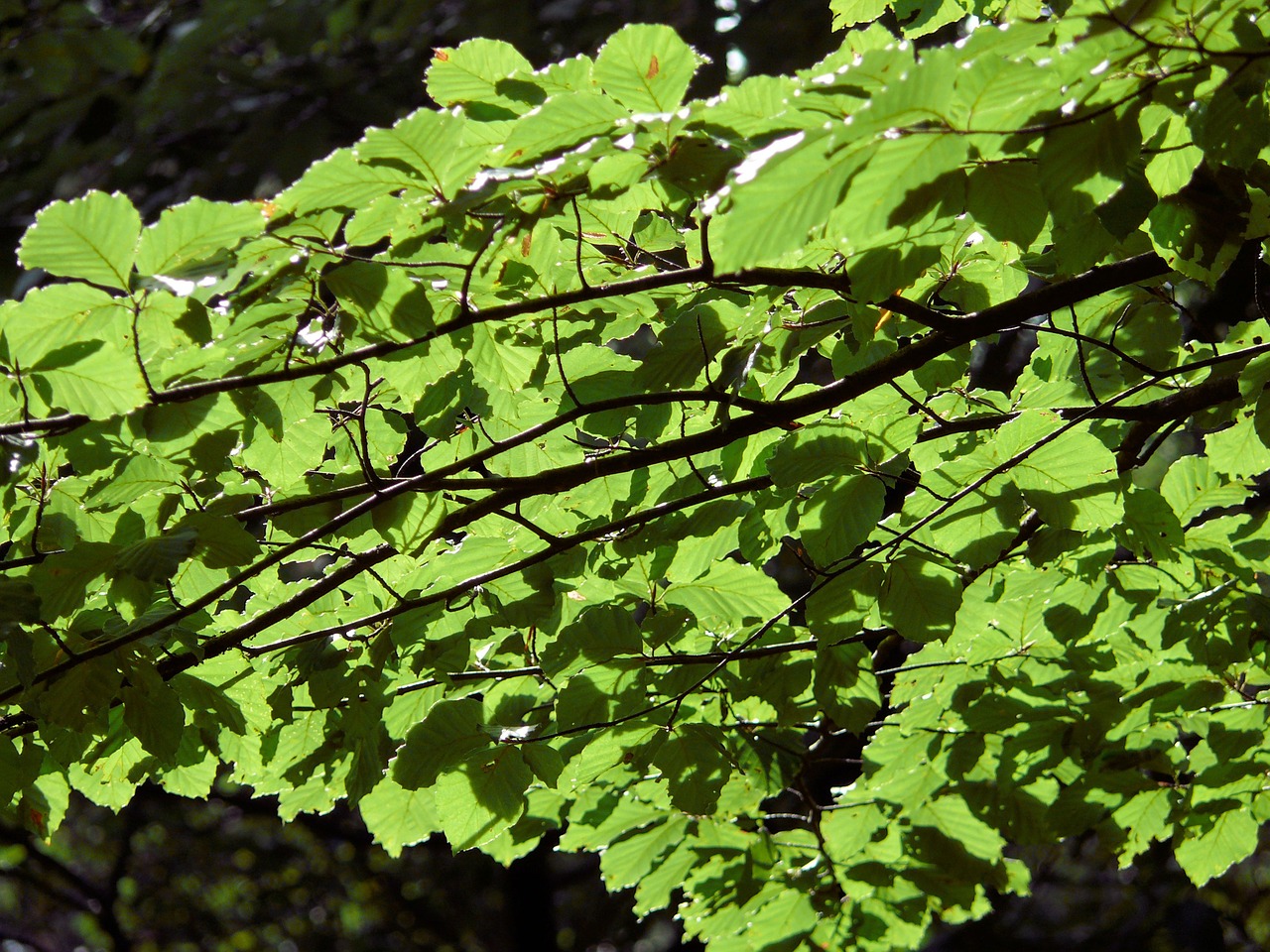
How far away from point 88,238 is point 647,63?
0.62 meters

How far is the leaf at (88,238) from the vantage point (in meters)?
1.13

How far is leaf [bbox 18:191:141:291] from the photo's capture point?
113 centimetres

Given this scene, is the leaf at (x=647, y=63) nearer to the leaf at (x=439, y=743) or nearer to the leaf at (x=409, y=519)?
the leaf at (x=409, y=519)

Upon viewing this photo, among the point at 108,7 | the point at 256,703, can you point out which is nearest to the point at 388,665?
the point at 256,703

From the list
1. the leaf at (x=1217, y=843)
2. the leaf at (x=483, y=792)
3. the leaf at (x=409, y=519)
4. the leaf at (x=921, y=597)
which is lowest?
the leaf at (x=1217, y=843)

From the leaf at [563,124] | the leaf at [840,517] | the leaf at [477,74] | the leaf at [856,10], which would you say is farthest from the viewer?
the leaf at [856,10]

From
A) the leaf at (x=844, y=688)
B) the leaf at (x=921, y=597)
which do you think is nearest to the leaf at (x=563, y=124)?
the leaf at (x=921, y=597)

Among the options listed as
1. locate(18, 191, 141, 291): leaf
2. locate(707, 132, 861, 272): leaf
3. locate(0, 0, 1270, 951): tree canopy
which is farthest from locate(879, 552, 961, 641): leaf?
locate(18, 191, 141, 291): leaf

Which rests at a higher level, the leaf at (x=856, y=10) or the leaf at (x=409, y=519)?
the leaf at (x=856, y=10)

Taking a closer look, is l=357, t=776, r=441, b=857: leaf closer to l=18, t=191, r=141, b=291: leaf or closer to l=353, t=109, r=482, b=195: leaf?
l=18, t=191, r=141, b=291: leaf

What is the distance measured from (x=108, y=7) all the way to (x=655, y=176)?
805cm

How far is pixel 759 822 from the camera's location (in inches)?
93.5

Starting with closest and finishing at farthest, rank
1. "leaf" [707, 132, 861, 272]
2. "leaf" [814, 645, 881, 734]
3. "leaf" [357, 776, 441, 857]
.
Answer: "leaf" [707, 132, 861, 272] < "leaf" [814, 645, 881, 734] < "leaf" [357, 776, 441, 857]

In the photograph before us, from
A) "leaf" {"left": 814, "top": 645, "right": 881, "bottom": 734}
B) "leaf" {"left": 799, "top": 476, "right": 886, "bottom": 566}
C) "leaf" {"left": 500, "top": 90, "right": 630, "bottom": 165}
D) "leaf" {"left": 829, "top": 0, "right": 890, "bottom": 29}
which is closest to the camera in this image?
"leaf" {"left": 500, "top": 90, "right": 630, "bottom": 165}
